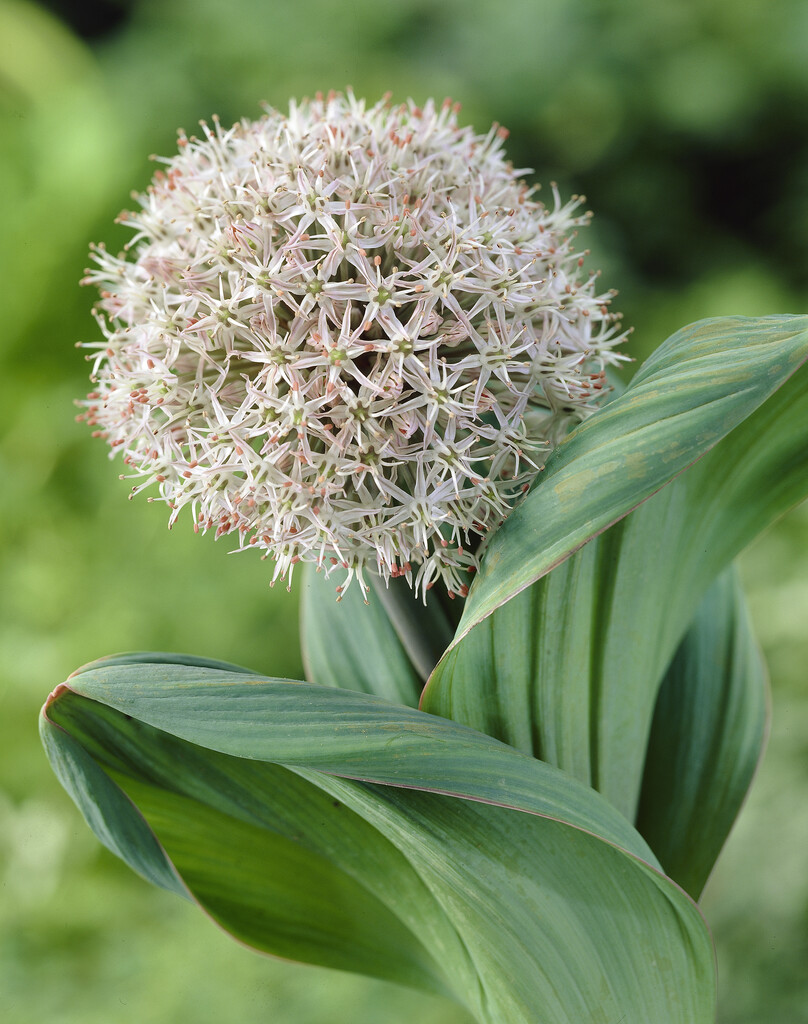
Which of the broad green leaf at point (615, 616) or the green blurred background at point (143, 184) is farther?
the green blurred background at point (143, 184)

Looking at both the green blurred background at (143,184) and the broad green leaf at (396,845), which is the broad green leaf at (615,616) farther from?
the green blurred background at (143,184)

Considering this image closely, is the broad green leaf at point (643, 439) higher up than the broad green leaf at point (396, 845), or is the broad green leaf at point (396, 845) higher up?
the broad green leaf at point (643, 439)

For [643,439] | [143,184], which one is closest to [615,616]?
[643,439]

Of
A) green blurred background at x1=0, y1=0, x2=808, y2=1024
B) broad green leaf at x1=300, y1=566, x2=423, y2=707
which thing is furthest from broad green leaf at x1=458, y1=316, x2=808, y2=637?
green blurred background at x1=0, y1=0, x2=808, y2=1024

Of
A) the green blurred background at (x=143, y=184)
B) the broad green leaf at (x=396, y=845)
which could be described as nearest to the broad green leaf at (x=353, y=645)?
the broad green leaf at (x=396, y=845)

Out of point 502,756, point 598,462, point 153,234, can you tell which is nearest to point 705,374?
point 598,462

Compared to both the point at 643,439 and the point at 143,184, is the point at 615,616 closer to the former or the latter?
the point at 643,439

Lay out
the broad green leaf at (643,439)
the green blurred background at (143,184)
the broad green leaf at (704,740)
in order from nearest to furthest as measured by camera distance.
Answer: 1. the broad green leaf at (643,439)
2. the broad green leaf at (704,740)
3. the green blurred background at (143,184)

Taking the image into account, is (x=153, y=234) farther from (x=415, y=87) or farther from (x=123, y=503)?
(x=415, y=87)
